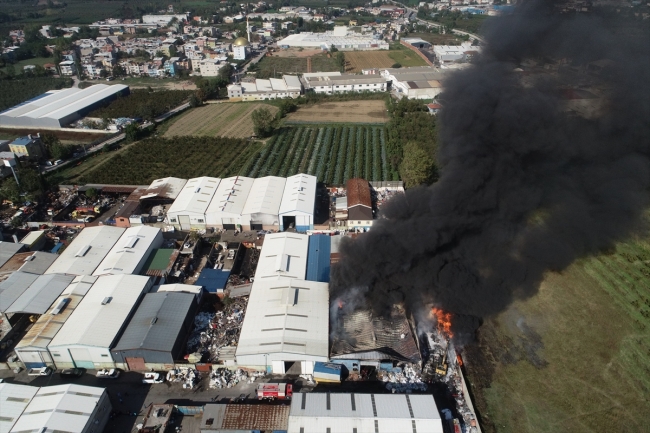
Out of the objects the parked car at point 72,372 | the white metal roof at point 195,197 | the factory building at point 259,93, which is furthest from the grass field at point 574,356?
the factory building at point 259,93

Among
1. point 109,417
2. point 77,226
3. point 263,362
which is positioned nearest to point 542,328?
point 263,362

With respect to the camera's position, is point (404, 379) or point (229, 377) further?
point (229, 377)

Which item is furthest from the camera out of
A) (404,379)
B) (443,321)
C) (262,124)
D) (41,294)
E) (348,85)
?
(348,85)

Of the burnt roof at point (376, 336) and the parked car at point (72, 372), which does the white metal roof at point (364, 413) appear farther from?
the parked car at point (72, 372)

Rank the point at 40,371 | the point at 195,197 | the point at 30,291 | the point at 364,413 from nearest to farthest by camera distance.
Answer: the point at 364,413 → the point at 40,371 → the point at 30,291 → the point at 195,197

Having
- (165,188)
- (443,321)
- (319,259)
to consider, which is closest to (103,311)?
(319,259)

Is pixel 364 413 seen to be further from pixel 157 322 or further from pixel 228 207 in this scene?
pixel 228 207

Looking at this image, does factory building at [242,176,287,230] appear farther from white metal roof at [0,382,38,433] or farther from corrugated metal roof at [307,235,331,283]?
white metal roof at [0,382,38,433]
